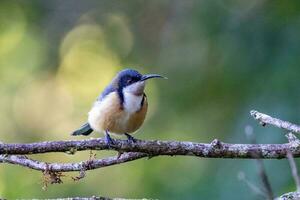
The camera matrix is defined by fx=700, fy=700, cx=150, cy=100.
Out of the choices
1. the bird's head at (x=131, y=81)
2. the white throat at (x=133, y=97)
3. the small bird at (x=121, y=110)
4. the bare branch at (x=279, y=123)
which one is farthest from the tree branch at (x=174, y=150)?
the bird's head at (x=131, y=81)

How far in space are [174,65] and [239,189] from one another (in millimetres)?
3333

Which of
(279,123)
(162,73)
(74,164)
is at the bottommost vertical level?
(74,164)

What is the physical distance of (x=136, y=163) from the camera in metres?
7.62

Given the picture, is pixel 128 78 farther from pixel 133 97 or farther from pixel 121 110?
pixel 121 110

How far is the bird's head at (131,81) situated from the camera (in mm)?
4477

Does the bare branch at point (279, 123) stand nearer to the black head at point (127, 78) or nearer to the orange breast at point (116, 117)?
the orange breast at point (116, 117)

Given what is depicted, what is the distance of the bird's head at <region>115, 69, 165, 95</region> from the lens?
448cm

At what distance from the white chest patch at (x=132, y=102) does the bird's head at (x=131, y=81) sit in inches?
1.4

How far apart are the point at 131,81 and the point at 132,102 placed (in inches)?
10.3

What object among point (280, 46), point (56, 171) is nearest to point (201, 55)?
point (280, 46)

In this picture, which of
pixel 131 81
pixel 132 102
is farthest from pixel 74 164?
pixel 131 81

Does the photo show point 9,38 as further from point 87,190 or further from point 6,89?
point 87,190

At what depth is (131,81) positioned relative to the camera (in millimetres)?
4586

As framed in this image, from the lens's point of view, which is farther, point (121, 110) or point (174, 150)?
point (121, 110)
